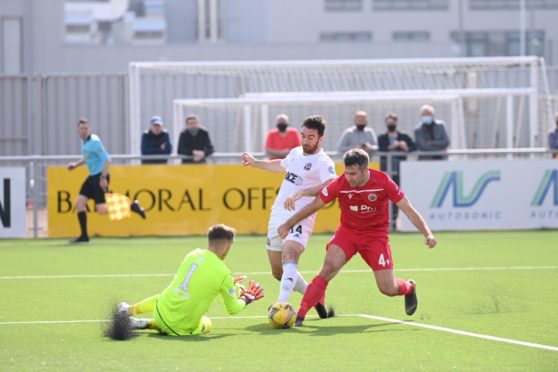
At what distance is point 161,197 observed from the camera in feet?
78.3

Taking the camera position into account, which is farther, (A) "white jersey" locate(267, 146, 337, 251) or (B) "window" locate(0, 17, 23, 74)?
(B) "window" locate(0, 17, 23, 74)

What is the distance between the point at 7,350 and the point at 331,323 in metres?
3.16

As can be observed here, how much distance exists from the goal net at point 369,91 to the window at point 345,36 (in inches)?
1737

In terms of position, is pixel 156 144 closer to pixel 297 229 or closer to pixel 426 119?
pixel 426 119

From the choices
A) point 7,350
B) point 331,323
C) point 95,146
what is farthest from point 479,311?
point 95,146

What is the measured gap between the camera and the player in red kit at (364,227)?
1172 cm

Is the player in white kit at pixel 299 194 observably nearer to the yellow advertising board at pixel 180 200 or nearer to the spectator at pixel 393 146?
the yellow advertising board at pixel 180 200

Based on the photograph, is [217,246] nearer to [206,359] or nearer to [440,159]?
[206,359]

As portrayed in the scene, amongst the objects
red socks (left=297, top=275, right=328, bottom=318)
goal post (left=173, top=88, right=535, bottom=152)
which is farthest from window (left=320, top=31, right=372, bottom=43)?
red socks (left=297, top=275, right=328, bottom=318)

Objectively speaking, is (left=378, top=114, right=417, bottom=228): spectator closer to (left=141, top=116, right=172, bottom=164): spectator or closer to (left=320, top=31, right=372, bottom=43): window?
(left=141, top=116, right=172, bottom=164): spectator

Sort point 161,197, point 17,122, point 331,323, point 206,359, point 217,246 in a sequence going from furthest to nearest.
→ point 17,122, point 161,197, point 331,323, point 217,246, point 206,359

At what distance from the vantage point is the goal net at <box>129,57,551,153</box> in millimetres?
29172

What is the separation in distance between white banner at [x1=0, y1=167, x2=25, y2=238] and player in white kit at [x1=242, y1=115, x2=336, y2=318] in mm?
11532

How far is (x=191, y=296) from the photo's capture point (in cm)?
1070
